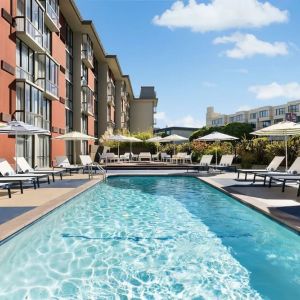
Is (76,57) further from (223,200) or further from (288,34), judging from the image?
(223,200)

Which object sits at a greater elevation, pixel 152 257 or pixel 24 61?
pixel 24 61

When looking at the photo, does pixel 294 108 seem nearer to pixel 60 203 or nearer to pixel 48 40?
pixel 48 40

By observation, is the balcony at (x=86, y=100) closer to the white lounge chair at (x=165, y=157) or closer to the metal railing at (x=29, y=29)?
the white lounge chair at (x=165, y=157)

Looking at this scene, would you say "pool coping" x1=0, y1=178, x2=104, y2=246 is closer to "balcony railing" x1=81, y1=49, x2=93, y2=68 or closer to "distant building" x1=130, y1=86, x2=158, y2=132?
"balcony railing" x1=81, y1=49, x2=93, y2=68

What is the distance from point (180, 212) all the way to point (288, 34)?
11.0 metres

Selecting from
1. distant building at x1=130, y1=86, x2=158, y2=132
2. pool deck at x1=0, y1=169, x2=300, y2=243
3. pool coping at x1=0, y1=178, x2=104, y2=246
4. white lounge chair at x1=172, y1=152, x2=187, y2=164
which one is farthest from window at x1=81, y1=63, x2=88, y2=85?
distant building at x1=130, y1=86, x2=158, y2=132

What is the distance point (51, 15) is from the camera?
22.4 m

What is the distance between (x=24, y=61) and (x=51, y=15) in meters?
5.04

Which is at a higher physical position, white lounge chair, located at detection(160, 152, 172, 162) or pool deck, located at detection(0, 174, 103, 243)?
white lounge chair, located at detection(160, 152, 172, 162)

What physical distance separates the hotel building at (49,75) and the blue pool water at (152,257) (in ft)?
32.2

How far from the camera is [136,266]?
18.0ft

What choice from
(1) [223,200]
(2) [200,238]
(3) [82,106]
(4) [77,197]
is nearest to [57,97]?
(3) [82,106]

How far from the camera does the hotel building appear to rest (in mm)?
16797

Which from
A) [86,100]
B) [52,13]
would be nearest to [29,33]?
[52,13]
